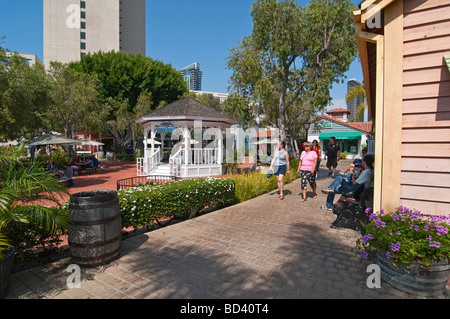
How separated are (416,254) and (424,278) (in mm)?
362

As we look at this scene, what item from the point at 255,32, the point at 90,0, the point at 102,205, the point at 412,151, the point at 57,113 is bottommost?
the point at 102,205

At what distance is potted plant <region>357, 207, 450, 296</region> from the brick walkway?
0.65ft

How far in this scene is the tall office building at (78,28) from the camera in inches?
1977

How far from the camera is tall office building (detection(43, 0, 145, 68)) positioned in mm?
50219

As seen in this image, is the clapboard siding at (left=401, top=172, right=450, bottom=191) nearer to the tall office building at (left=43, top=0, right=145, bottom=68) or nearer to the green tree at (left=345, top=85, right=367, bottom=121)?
the green tree at (left=345, top=85, right=367, bottom=121)

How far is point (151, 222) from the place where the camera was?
5.18 m

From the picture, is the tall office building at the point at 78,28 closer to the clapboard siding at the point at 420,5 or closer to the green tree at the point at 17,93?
the green tree at the point at 17,93

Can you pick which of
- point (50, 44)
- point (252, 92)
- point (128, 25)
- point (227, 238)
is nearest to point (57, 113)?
point (252, 92)

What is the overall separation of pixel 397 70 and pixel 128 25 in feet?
247

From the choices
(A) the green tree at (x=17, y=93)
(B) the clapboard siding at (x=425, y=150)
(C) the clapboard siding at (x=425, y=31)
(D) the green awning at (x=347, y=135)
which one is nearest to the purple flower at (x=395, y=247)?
(B) the clapboard siding at (x=425, y=150)

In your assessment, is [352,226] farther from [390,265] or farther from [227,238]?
[227,238]

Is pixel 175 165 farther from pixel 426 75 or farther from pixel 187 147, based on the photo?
pixel 426 75

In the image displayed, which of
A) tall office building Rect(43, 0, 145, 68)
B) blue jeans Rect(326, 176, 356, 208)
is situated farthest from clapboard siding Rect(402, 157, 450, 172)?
tall office building Rect(43, 0, 145, 68)

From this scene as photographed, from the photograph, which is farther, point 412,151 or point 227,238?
point 227,238
